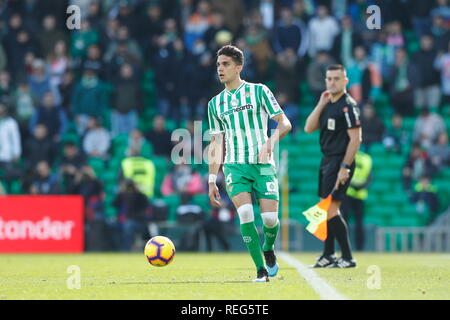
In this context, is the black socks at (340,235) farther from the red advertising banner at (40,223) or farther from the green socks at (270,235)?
the red advertising banner at (40,223)

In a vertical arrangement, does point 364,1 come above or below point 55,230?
above

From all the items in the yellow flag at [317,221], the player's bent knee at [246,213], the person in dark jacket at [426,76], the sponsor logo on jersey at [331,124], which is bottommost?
the yellow flag at [317,221]

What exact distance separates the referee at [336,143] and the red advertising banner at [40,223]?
24.3 ft

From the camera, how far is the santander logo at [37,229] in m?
17.3

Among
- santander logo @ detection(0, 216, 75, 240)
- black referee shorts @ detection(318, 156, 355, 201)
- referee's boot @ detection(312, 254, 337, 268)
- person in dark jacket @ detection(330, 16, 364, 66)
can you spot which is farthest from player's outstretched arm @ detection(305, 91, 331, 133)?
person in dark jacket @ detection(330, 16, 364, 66)

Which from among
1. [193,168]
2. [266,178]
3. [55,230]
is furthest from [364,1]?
[266,178]

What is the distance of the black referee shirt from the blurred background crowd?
23.2 feet

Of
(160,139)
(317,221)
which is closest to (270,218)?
(317,221)

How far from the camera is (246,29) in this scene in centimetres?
2150

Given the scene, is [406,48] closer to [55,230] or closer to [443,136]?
[443,136]

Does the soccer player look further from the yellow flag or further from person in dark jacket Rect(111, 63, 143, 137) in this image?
person in dark jacket Rect(111, 63, 143, 137)

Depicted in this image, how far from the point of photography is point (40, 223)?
17.5m

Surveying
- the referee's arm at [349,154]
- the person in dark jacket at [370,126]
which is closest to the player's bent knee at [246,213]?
the referee's arm at [349,154]

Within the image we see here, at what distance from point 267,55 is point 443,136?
Result: 155 inches
